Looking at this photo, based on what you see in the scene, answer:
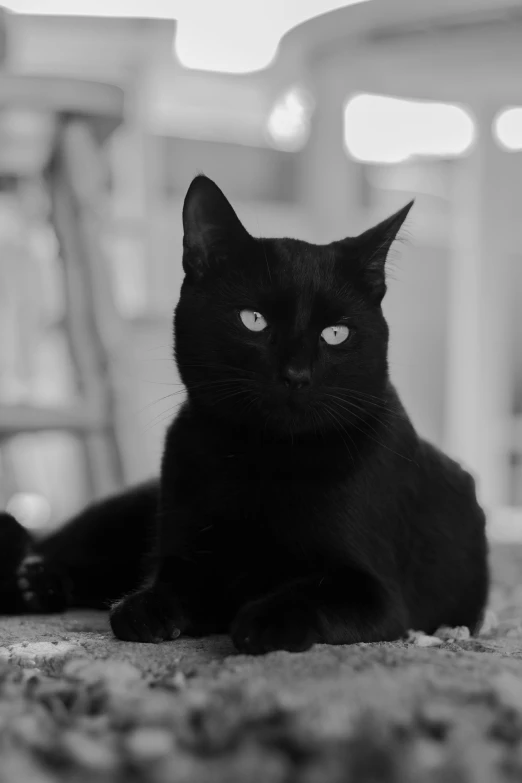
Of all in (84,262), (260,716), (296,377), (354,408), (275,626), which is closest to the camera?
(260,716)

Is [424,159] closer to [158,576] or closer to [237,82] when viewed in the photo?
[237,82]

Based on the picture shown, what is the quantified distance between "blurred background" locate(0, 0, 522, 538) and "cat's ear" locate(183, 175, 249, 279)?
1.89 m

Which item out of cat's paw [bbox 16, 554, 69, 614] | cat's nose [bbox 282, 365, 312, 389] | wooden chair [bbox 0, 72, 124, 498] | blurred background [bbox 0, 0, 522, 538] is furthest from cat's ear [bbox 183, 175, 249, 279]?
blurred background [bbox 0, 0, 522, 538]

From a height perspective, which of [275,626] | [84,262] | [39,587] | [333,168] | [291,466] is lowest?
[39,587]

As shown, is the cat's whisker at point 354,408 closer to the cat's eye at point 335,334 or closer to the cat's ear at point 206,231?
the cat's eye at point 335,334

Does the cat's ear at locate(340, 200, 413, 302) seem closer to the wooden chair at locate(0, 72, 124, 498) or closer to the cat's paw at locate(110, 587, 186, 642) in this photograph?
the cat's paw at locate(110, 587, 186, 642)

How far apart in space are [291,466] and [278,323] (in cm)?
18

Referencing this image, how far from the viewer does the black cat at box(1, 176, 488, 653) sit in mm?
1052

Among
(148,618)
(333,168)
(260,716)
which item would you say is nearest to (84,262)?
(148,618)

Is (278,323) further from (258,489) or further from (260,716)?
(260,716)

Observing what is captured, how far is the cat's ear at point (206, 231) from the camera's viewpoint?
1196 mm

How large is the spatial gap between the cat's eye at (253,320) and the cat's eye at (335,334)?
0.08 m

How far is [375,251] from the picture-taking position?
1231 mm

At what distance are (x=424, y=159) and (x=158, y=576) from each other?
3.64 metres
